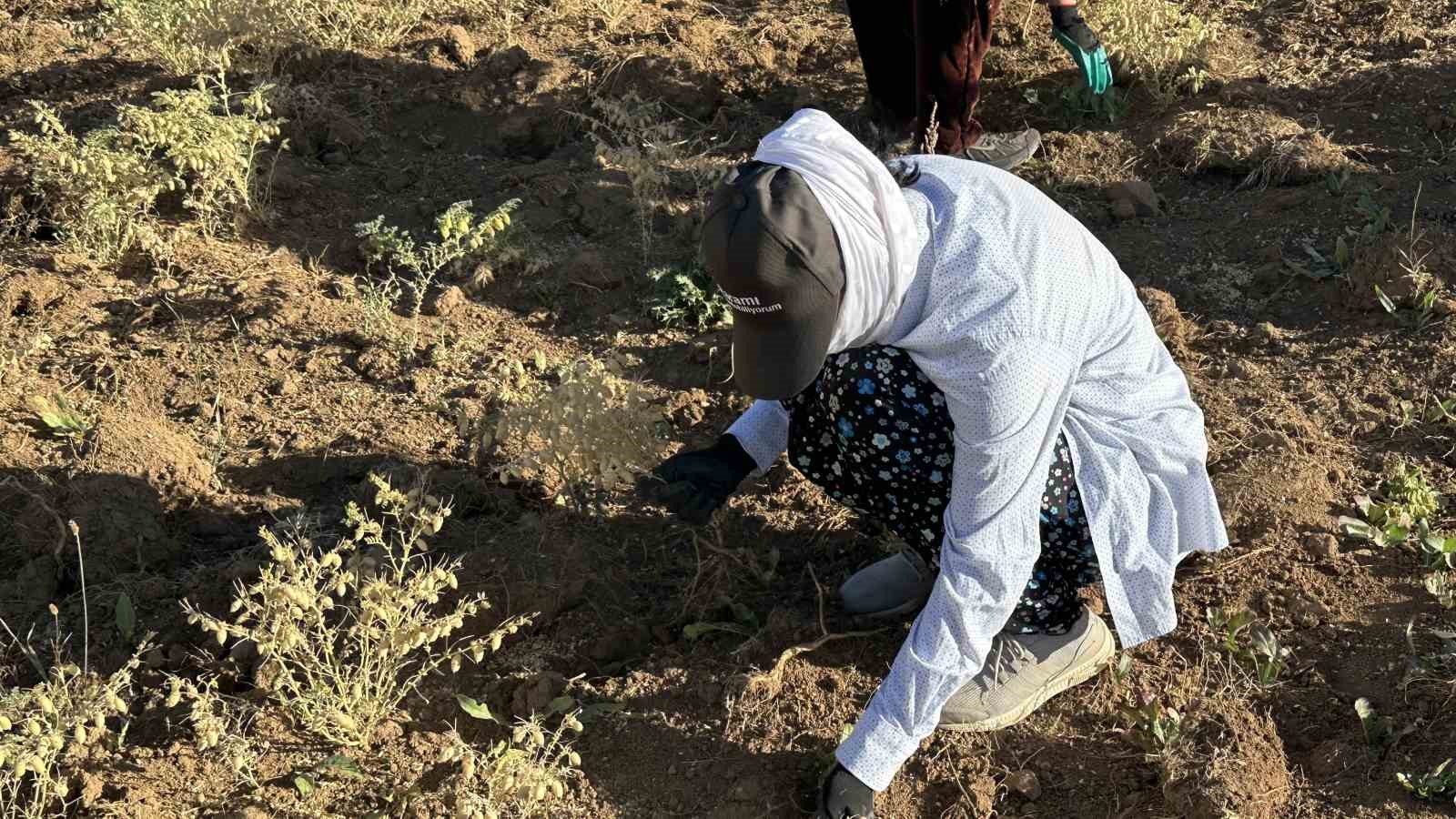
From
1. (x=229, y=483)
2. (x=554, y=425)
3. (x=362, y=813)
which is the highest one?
(x=554, y=425)

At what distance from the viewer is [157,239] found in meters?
3.82

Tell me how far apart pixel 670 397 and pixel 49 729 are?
1.68 m

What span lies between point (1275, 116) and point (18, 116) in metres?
4.20

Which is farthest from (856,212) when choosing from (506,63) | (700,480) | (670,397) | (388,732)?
(506,63)

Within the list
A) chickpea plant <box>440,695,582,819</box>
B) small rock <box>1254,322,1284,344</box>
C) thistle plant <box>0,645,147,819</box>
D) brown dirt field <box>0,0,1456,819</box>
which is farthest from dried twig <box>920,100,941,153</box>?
thistle plant <box>0,645,147,819</box>

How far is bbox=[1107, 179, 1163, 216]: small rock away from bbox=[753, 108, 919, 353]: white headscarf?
2167mm

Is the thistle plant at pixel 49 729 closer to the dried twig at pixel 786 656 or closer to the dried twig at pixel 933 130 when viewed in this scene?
the dried twig at pixel 786 656

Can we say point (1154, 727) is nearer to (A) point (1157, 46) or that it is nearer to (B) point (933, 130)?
(B) point (933, 130)

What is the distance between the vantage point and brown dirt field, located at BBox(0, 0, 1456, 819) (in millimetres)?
2637

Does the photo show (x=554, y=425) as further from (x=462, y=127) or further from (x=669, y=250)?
(x=462, y=127)

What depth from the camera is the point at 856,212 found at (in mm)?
2092

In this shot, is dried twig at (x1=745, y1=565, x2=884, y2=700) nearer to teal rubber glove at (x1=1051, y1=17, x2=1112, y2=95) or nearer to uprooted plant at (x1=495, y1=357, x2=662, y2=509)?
uprooted plant at (x1=495, y1=357, x2=662, y2=509)

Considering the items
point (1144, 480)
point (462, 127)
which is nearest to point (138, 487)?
point (462, 127)

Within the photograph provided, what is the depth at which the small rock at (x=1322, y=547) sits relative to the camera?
2959 millimetres
